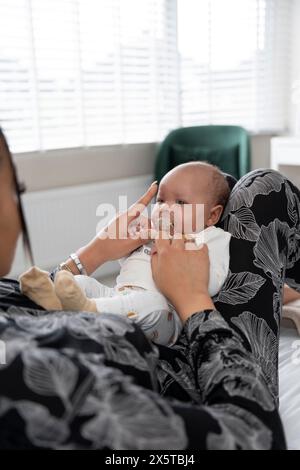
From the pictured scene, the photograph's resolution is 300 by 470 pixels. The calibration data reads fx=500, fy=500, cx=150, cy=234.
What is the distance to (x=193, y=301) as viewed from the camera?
86 cm

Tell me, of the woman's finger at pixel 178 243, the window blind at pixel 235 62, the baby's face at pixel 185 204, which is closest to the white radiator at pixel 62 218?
the window blind at pixel 235 62

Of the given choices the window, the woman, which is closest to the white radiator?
the window

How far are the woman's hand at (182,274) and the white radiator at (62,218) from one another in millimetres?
1730

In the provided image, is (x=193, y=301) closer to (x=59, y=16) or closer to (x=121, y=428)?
(x=121, y=428)

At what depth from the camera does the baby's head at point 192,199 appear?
1.33 m

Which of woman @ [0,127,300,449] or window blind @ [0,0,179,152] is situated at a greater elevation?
window blind @ [0,0,179,152]

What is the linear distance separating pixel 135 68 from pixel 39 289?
248cm

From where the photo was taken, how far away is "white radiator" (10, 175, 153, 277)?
106 inches

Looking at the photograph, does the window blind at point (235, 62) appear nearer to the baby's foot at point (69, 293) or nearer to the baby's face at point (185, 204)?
the baby's face at point (185, 204)

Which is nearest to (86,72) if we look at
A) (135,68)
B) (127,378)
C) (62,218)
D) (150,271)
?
(135,68)

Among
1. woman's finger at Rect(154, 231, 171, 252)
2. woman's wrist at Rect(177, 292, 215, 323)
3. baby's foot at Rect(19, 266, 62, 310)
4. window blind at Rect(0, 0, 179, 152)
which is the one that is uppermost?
window blind at Rect(0, 0, 179, 152)

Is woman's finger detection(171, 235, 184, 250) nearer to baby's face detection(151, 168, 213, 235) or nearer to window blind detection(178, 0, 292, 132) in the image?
baby's face detection(151, 168, 213, 235)

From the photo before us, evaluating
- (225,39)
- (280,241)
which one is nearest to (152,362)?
(280,241)

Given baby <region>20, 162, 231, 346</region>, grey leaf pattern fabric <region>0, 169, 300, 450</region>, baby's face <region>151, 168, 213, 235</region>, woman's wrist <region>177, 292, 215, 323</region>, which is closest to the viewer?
grey leaf pattern fabric <region>0, 169, 300, 450</region>
